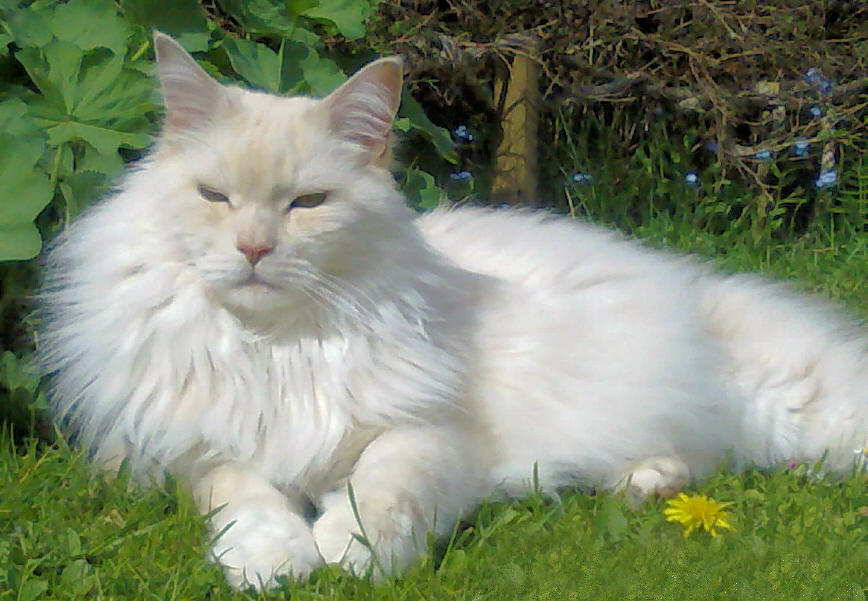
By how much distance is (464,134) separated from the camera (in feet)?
15.9

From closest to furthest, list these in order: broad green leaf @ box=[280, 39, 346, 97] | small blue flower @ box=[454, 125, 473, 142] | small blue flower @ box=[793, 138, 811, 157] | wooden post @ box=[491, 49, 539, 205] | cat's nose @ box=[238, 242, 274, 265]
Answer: cat's nose @ box=[238, 242, 274, 265] → broad green leaf @ box=[280, 39, 346, 97] → wooden post @ box=[491, 49, 539, 205] → small blue flower @ box=[793, 138, 811, 157] → small blue flower @ box=[454, 125, 473, 142]

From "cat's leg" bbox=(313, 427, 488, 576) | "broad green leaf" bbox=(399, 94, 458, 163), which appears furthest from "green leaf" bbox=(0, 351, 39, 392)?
"broad green leaf" bbox=(399, 94, 458, 163)

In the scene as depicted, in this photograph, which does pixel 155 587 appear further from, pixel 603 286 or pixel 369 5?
pixel 369 5

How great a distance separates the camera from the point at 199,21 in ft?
9.52

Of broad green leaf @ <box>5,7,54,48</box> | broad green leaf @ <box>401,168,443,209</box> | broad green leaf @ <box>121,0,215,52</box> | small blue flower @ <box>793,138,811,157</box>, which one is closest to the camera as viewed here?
broad green leaf @ <box>5,7,54,48</box>

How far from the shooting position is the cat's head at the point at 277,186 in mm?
1939

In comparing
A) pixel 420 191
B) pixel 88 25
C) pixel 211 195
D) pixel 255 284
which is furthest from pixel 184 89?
pixel 420 191

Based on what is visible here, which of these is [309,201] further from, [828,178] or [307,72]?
[828,178]

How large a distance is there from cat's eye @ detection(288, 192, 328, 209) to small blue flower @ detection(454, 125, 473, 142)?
287cm

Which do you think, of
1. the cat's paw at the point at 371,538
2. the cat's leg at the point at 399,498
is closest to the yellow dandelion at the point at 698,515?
the cat's leg at the point at 399,498

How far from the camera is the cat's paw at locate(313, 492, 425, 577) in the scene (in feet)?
5.91

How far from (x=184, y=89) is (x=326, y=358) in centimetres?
62

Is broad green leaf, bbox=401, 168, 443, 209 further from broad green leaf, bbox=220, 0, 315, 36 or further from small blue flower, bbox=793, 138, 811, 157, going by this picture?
small blue flower, bbox=793, 138, 811, 157

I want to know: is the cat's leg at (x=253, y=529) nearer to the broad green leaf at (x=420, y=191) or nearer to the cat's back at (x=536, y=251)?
the cat's back at (x=536, y=251)
